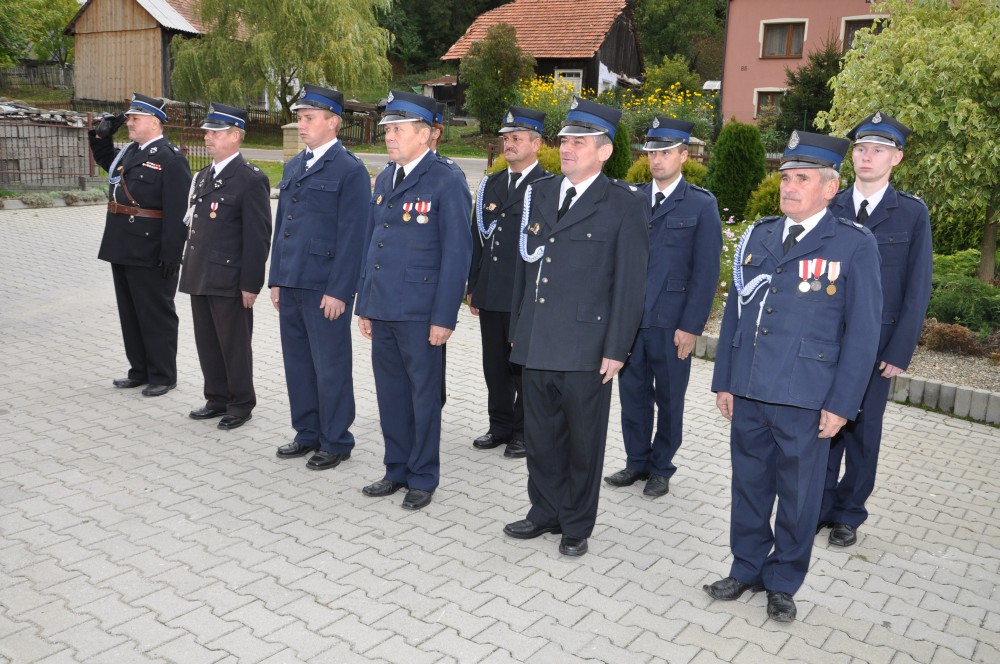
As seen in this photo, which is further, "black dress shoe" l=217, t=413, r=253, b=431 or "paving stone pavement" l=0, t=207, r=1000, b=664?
"black dress shoe" l=217, t=413, r=253, b=431

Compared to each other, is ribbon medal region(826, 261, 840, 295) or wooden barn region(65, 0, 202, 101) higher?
wooden barn region(65, 0, 202, 101)

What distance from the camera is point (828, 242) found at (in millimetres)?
3990

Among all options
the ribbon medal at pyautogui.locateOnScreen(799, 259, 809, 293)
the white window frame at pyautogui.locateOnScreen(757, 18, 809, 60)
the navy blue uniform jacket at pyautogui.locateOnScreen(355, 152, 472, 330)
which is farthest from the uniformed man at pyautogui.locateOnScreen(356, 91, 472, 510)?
the white window frame at pyautogui.locateOnScreen(757, 18, 809, 60)

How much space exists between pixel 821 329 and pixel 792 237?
0.43 metres

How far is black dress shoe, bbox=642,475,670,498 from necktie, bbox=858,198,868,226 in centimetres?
184

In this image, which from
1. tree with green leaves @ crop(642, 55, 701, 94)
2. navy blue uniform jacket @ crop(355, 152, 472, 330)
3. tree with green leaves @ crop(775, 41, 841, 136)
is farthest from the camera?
tree with green leaves @ crop(642, 55, 701, 94)

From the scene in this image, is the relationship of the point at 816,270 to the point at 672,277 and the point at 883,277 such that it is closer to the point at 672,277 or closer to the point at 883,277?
the point at 883,277

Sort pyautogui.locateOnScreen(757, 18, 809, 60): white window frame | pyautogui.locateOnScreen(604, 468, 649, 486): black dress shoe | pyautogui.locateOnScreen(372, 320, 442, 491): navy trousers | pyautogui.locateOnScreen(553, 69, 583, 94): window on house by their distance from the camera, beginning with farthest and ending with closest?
1. pyautogui.locateOnScreen(553, 69, 583, 94): window on house
2. pyautogui.locateOnScreen(757, 18, 809, 60): white window frame
3. pyautogui.locateOnScreen(604, 468, 649, 486): black dress shoe
4. pyautogui.locateOnScreen(372, 320, 442, 491): navy trousers

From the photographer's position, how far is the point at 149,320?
6.94 m

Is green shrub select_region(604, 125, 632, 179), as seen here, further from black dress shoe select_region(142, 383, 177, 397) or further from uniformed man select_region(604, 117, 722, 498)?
uniformed man select_region(604, 117, 722, 498)

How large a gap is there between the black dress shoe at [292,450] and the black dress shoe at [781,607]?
10.1 feet

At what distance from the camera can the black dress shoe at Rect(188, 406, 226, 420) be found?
21.4 feet

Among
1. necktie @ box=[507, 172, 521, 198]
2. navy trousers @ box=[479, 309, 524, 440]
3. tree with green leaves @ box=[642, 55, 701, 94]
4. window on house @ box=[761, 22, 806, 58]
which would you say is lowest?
navy trousers @ box=[479, 309, 524, 440]

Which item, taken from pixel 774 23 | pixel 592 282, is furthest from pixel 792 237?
pixel 774 23
